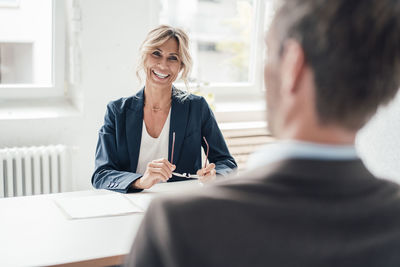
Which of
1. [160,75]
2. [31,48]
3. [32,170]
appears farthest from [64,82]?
[160,75]

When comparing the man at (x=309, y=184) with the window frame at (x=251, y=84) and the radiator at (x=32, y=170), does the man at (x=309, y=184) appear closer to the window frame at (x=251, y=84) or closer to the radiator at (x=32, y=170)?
the radiator at (x=32, y=170)

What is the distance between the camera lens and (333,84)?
1.82 ft

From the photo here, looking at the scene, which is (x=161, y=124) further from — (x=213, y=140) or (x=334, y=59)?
(x=334, y=59)

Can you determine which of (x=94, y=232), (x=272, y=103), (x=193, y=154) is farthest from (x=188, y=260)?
(x=193, y=154)

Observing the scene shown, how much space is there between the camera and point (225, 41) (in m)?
3.98

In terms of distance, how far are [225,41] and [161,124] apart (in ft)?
5.77

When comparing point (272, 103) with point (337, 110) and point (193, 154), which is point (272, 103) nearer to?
point (337, 110)

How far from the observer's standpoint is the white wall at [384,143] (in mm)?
1717

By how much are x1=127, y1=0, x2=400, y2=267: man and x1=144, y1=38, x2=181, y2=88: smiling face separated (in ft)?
5.90

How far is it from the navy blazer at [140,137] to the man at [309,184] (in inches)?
61.5

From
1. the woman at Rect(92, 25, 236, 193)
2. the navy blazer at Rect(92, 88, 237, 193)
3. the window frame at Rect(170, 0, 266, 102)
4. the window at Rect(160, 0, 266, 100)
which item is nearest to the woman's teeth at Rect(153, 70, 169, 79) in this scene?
the woman at Rect(92, 25, 236, 193)

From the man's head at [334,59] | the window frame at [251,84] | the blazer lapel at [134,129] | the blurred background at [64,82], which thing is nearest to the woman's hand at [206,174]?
the blazer lapel at [134,129]

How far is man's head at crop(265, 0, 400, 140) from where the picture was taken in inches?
21.1

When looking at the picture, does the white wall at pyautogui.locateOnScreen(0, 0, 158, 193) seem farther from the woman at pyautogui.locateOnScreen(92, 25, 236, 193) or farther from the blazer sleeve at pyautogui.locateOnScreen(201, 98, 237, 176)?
the blazer sleeve at pyautogui.locateOnScreen(201, 98, 237, 176)
